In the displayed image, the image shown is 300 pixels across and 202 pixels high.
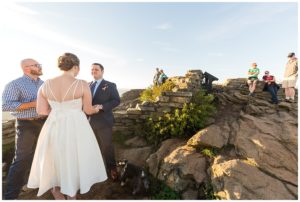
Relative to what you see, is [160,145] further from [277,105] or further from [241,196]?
[277,105]

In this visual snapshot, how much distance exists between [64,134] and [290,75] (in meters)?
9.02

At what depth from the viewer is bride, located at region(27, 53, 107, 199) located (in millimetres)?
3180

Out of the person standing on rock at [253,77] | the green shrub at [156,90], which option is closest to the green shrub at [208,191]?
the green shrub at [156,90]

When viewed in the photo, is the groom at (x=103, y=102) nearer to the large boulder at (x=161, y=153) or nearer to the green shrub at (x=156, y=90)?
the large boulder at (x=161, y=153)

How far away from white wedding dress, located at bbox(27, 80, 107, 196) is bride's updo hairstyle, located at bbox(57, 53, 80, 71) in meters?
0.56

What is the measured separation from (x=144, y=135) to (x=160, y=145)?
699mm

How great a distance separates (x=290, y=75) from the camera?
26.7 feet

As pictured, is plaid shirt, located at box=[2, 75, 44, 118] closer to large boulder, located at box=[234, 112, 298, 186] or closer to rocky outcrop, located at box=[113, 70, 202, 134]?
rocky outcrop, located at box=[113, 70, 202, 134]

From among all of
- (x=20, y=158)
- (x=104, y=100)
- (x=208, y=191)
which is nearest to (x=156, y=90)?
(x=104, y=100)

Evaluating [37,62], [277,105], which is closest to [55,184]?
[37,62]

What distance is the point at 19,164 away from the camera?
3.63 meters

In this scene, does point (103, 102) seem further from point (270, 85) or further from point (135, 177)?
point (270, 85)

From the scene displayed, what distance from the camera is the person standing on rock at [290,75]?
7.91 meters

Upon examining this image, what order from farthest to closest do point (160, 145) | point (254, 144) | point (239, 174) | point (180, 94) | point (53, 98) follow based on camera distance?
1. point (180, 94)
2. point (160, 145)
3. point (254, 144)
4. point (239, 174)
5. point (53, 98)
